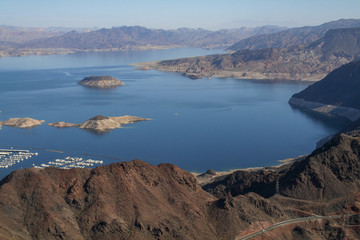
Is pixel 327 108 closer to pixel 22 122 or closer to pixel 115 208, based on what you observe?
pixel 22 122

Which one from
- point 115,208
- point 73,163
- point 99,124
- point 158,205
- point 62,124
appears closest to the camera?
point 115,208

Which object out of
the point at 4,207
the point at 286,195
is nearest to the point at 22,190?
the point at 4,207

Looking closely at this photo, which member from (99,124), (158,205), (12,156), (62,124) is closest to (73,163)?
(12,156)

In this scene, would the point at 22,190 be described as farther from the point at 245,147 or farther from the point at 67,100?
the point at 67,100

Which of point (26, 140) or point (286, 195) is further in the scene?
point (26, 140)

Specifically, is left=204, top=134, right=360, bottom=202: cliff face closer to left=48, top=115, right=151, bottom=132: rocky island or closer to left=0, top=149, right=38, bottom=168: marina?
left=0, top=149, right=38, bottom=168: marina
